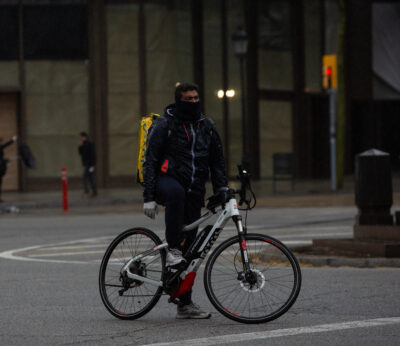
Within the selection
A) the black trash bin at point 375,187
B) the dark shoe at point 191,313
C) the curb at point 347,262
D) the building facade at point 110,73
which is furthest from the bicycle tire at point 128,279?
the building facade at point 110,73

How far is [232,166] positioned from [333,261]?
68.9 feet

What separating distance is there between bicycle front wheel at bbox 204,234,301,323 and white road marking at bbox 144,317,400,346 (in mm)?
256

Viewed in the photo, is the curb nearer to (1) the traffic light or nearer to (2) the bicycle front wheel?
(2) the bicycle front wheel

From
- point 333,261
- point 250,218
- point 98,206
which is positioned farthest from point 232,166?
point 333,261

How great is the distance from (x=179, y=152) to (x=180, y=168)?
126mm

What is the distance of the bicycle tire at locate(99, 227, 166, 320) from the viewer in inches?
311

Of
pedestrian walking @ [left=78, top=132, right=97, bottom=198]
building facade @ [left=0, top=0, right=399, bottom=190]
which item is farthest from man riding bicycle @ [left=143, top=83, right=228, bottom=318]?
building facade @ [left=0, top=0, right=399, bottom=190]

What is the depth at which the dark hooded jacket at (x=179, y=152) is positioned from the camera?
307 inches

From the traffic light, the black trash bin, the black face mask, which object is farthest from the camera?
the traffic light

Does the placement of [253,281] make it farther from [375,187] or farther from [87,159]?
[87,159]

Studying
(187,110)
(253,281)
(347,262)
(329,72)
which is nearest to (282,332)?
(253,281)

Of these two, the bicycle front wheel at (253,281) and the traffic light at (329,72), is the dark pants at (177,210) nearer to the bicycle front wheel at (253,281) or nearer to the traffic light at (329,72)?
the bicycle front wheel at (253,281)

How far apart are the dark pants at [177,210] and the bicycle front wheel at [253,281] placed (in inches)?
13.9

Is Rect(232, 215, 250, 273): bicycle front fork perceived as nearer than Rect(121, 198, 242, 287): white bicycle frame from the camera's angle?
Yes
